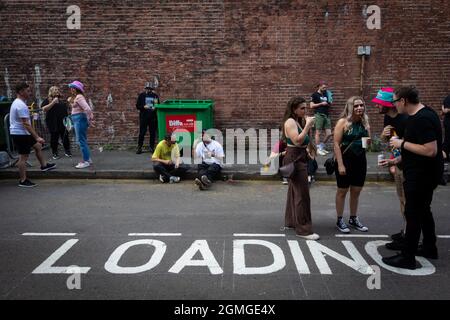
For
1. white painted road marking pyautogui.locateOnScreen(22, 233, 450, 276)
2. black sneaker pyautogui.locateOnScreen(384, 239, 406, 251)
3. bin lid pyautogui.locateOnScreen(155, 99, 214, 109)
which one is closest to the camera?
white painted road marking pyautogui.locateOnScreen(22, 233, 450, 276)

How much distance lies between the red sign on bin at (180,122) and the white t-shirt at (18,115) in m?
3.14

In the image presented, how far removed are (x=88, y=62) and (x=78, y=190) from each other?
458 centimetres

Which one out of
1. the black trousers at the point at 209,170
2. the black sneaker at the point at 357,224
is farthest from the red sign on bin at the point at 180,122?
the black sneaker at the point at 357,224

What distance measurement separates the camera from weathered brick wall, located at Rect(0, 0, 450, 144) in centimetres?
1162

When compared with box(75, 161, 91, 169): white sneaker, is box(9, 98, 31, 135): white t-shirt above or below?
above

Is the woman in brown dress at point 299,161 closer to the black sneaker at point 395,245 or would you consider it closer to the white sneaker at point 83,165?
the black sneaker at point 395,245

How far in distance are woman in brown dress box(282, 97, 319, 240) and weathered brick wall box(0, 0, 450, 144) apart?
6.14 metres

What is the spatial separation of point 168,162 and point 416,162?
5.55 metres

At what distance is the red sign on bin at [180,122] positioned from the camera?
10711 mm

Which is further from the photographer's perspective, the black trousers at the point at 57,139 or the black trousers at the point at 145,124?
the black trousers at the point at 145,124

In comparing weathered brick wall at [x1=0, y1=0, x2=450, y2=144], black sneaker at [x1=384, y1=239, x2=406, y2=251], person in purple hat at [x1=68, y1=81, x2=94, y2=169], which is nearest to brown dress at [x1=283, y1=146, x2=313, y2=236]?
black sneaker at [x1=384, y1=239, x2=406, y2=251]

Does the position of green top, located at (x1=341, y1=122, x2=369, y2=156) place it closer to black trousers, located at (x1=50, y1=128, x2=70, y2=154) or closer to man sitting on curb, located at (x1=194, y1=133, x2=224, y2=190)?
man sitting on curb, located at (x1=194, y1=133, x2=224, y2=190)
